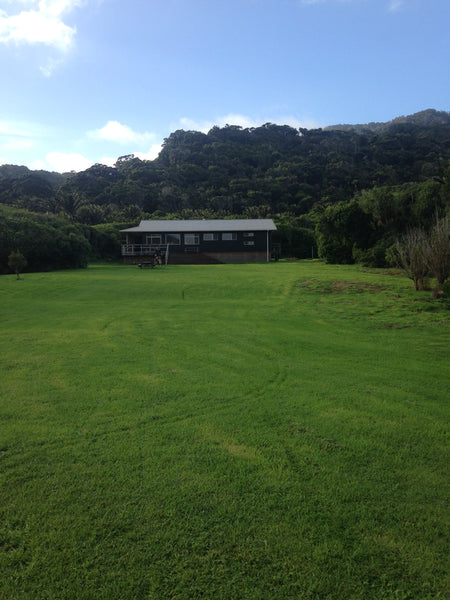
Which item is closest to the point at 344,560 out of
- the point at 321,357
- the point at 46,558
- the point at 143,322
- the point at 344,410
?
the point at 46,558

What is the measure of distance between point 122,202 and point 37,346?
2692 inches

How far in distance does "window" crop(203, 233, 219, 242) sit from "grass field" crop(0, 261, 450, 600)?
3305 cm

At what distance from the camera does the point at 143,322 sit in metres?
9.84

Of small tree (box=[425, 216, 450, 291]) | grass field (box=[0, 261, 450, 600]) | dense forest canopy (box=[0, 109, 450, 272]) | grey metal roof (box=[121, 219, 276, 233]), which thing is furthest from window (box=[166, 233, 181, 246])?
grass field (box=[0, 261, 450, 600])

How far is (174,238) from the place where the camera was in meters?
40.1

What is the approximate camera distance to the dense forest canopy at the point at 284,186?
96.1 feet

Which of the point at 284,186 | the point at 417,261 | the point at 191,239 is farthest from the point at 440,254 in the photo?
the point at 284,186

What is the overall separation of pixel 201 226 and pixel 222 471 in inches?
1531

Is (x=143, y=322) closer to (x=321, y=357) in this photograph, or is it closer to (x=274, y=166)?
(x=321, y=357)

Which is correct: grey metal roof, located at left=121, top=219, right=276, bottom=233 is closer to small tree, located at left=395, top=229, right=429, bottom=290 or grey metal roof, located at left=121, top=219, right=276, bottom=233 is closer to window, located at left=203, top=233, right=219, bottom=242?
window, located at left=203, top=233, right=219, bottom=242

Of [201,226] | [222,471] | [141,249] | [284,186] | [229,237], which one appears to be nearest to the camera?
[222,471]

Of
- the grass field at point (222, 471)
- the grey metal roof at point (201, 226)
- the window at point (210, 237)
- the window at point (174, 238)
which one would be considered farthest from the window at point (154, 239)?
the grass field at point (222, 471)

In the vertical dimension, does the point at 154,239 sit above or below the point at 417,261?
above

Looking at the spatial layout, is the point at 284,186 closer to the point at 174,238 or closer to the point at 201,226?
the point at 201,226
